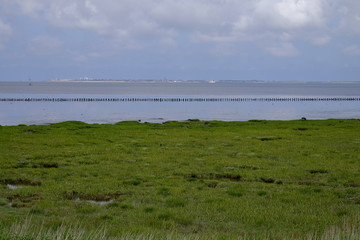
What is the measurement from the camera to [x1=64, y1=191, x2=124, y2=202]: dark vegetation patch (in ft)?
57.4

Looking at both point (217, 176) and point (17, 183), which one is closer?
point (17, 183)

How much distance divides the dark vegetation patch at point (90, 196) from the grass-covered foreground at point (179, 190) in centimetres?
4

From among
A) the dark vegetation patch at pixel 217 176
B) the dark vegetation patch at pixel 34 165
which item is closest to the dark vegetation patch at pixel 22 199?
the dark vegetation patch at pixel 34 165

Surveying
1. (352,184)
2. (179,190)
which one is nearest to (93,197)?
(179,190)

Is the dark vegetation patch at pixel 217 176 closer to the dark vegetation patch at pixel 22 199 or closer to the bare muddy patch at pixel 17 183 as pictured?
the bare muddy patch at pixel 17 183

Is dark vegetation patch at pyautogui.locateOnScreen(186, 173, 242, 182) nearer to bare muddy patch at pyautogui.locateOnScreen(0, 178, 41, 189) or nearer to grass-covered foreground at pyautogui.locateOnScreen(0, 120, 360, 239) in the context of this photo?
grass-covered foreground at pyautogui.locateOnScreen(0, 120, 360, 239)

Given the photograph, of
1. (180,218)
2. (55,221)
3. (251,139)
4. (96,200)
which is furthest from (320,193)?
(251,139)

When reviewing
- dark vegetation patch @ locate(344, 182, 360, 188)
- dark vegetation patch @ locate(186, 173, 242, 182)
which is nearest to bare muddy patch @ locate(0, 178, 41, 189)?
dark vegetation patch @ locate(186, 173, 242, 182)

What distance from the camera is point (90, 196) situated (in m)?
17.8

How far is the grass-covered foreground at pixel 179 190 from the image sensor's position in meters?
13.1

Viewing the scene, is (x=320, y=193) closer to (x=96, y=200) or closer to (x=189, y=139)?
(x=96, y=200)

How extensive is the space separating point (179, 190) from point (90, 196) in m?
3.43

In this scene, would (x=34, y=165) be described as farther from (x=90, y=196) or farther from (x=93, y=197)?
(x=93, y=197)

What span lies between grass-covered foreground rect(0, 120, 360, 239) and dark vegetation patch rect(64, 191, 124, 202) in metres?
0.04
